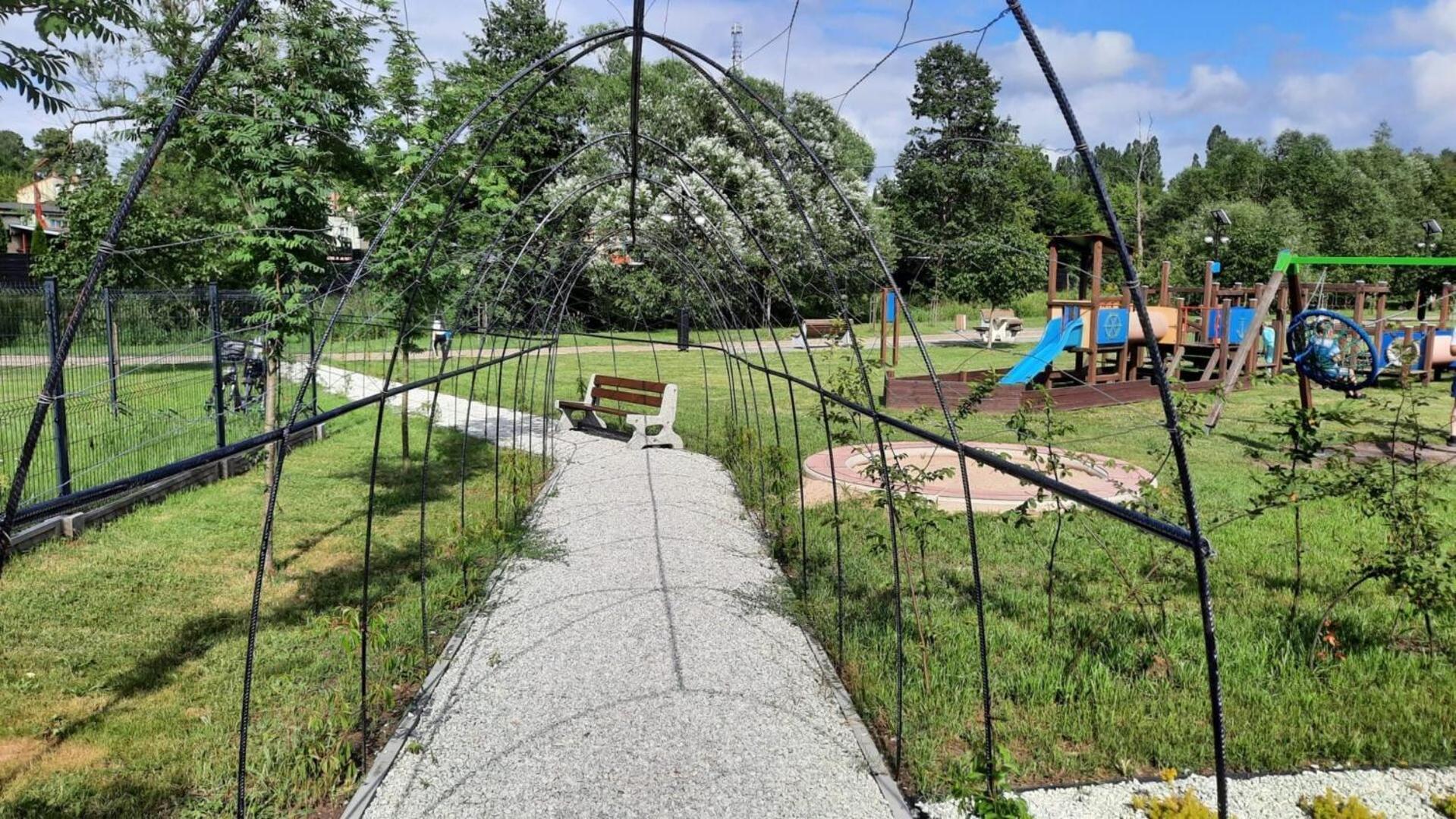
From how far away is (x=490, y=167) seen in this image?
8.45 m

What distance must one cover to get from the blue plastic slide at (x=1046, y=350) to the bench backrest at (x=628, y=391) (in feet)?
19.2

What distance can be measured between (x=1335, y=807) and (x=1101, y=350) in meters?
13.7

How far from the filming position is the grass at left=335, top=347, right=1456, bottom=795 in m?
3.39

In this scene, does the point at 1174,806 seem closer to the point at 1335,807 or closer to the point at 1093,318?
the point at 1335,807

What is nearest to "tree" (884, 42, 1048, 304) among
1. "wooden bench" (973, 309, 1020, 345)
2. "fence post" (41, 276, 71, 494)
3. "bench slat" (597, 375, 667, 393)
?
"wooden bench" (973, 309, 1020, 345)

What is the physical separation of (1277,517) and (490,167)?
739cm

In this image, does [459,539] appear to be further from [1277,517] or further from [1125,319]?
[1125,319]

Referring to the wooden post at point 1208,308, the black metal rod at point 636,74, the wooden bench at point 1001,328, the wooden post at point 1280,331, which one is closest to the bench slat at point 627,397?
the black metal rod at point 636,74

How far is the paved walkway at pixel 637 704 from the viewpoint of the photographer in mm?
3123

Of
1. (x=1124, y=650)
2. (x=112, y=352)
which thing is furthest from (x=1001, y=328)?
(x=1124, y=650)

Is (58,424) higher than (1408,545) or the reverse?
higher

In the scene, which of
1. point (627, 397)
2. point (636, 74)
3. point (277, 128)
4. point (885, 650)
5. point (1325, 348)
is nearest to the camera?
point (636, 74)

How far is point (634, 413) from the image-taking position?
35.4ft

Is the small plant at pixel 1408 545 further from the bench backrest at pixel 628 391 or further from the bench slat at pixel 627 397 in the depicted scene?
the bench slat at pixel 627 397
